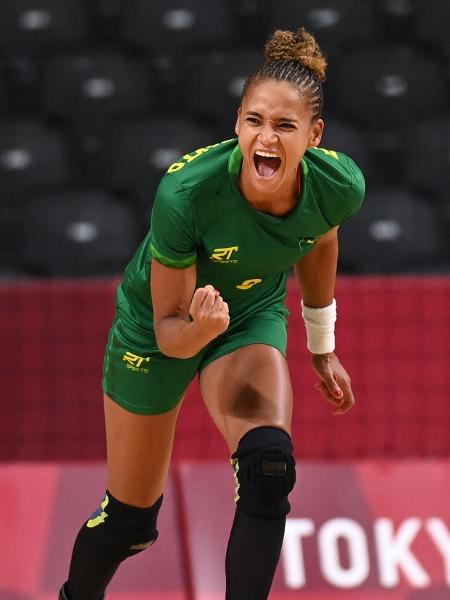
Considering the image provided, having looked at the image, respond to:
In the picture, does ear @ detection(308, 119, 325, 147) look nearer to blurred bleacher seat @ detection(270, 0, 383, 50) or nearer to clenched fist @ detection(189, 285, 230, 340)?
clenched fist @ detection(189, 285, 230, 340)

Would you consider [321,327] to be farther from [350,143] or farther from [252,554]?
[350,143]

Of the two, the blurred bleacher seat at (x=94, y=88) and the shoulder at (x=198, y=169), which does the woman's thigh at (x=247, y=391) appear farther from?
the blurred bleacher seat at (x=94, y=88)

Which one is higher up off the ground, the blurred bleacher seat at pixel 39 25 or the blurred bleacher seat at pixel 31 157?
the blurred bleacher seat at pixel 39 25

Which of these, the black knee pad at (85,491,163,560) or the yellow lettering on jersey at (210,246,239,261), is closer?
the yellow lettering on jersey at (210,246,239,261)

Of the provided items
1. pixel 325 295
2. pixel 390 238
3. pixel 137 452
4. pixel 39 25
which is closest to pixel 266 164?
pixel 325 295

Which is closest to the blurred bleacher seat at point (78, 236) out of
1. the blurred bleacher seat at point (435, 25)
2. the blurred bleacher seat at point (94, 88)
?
the blurred bleacher seat at point (94, 88)

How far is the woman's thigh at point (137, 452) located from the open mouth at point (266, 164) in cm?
81

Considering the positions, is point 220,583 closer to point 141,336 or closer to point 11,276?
point 141,336

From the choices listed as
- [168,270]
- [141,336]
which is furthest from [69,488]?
[168,270]

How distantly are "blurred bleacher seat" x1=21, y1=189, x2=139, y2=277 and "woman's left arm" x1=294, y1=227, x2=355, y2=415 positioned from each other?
264 cm

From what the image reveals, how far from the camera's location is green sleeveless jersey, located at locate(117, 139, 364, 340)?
10.3 ft

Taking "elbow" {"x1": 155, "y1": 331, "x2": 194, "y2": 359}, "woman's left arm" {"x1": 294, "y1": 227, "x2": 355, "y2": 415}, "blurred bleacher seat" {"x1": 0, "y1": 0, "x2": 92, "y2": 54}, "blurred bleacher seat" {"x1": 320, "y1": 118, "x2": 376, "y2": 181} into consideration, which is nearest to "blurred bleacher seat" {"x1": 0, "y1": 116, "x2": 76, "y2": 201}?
"blurred bleacher seat" {"x1": 0, "y1": 0, "x2": 92, "y2": 54}

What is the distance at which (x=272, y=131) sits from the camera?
3029mm

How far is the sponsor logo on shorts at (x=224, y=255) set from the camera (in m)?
3.22
